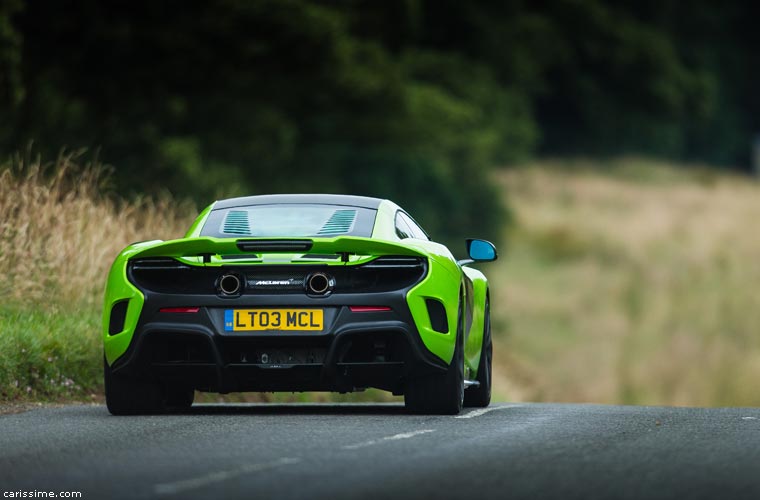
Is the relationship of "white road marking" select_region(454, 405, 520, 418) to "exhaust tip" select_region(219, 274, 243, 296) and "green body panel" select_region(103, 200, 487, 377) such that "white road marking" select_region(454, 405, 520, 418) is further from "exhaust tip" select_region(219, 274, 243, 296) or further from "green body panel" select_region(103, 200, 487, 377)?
"exhaust tip" select_region(219, 274, 243, 296)

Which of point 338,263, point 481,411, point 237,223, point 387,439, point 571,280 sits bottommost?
point 571,280

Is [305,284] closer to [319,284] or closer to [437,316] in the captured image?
[319,284]

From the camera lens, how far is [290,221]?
11.2 metres

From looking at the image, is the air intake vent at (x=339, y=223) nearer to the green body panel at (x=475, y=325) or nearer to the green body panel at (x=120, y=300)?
the green body panel at (x=475, y=325)

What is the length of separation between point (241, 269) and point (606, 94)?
56.5 m

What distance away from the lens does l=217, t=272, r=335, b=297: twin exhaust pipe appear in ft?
33.7

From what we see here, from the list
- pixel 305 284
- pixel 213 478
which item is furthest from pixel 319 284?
pixel 213 478

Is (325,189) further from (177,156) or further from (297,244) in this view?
(297,244)

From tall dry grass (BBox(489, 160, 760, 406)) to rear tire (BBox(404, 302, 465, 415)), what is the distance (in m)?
11.3

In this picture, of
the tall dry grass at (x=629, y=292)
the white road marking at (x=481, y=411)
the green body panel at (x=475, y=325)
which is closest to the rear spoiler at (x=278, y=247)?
the white road marking at (x=481, y=411)

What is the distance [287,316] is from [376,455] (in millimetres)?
2185

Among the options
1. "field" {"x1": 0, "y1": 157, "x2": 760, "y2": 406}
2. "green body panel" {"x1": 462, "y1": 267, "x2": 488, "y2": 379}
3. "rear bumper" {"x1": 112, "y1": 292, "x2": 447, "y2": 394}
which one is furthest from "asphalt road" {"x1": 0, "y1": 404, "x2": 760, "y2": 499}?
"field" {"x1": 0, "y1": 157, "x2": 760, "y2": 406}

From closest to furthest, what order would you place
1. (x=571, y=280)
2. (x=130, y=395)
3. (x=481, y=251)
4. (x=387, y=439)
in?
(x=387, y=439) < (x=130, y=395) < (x=481, y=251) < (x=571, y=280)

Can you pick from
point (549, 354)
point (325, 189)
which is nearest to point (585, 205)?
point (325, 189)
